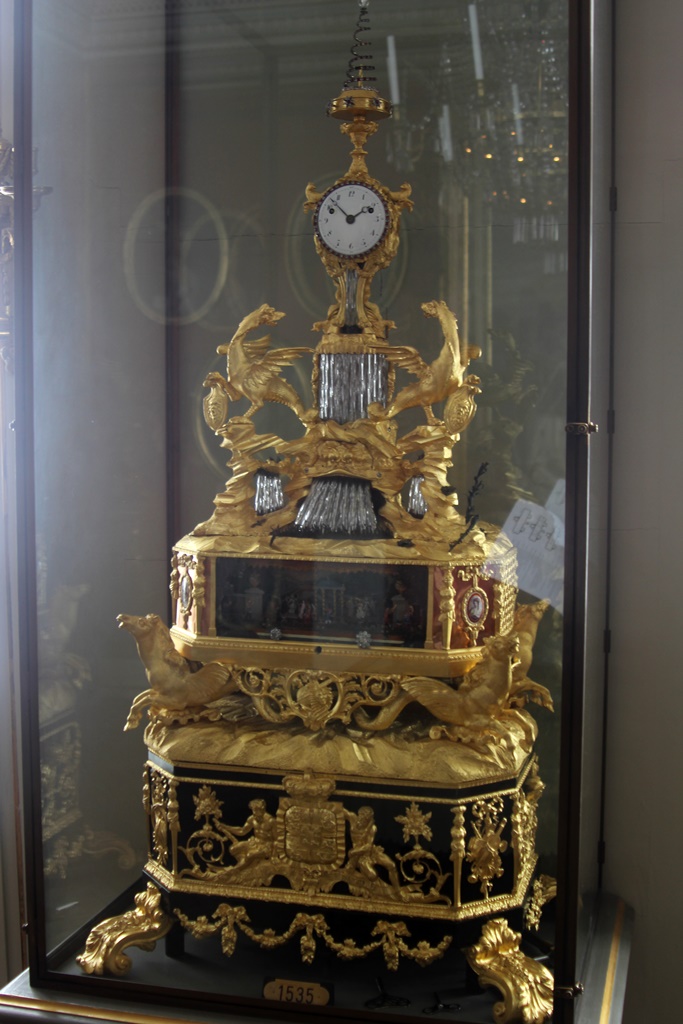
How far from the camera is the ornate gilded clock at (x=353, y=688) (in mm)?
2436

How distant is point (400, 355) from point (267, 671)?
2.38ft

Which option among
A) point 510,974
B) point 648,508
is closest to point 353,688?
point 510,974

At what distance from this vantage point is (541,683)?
8.11ft

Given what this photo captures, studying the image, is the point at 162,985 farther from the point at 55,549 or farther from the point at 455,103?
the point at 455,103

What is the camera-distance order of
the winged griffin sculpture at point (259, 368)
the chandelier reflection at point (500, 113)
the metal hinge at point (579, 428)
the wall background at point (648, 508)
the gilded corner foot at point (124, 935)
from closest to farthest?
1. the metal hinge at point (579, 428)
2. the chandelier reflection at point (500, 113)
3. the gilded corner foot at point (124, 935)
4. the winged griffin sculpture at point (259, 368)
5. the wall background at point (648, 508)

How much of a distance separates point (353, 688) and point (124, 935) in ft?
2.33

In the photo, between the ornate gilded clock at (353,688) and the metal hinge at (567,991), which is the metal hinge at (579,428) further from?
the metal hinge at (567,991)

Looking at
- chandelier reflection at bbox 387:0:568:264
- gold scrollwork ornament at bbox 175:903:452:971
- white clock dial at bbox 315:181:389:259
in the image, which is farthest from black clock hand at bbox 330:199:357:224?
gold scrollwork ornament at bbox 175:903:452:971

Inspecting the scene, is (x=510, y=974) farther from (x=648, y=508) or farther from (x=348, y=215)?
(x=348, y=215)

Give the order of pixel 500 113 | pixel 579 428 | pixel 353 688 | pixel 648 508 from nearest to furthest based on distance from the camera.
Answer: pixel 579 428
pixel 353 688
pixel 500 113
pixel 648 508

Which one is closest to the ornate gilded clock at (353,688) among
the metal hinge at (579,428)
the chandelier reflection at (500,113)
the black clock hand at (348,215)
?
the black clock hand at (348,215)

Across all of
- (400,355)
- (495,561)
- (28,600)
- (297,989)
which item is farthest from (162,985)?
(400,355)

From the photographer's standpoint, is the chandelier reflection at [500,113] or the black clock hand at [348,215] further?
the black clock hand at [348,215]

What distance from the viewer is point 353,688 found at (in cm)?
251
